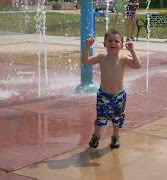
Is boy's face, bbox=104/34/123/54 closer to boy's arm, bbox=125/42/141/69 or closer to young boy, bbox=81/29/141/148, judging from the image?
young boy, bbox=81/29/141/148

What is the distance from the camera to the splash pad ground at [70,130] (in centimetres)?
407

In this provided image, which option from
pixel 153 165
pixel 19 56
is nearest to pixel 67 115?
pixel 153 165

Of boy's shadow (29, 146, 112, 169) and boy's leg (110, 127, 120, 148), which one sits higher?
boy's leg (110, 127, 120, 148)

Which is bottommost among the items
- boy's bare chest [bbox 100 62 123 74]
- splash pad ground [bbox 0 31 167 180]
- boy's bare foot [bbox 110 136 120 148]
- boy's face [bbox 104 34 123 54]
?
splash pad ground [bbox 0 31 167 180]

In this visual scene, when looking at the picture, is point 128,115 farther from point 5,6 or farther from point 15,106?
point 5,6

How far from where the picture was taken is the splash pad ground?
407 centimetres

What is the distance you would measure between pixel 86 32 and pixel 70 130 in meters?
2.48

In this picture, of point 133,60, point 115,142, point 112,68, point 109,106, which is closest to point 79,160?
point 115,142

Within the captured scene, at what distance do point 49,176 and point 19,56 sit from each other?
26.5 ft

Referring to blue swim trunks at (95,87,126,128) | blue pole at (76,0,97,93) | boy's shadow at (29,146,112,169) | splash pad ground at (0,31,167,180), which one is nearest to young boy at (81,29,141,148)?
blue swim trunks at (95,87,126,128)

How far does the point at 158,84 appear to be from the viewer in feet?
27.1

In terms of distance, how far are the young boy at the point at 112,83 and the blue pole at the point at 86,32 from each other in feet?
9.05

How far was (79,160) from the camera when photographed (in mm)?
4301

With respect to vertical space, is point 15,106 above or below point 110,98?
below
